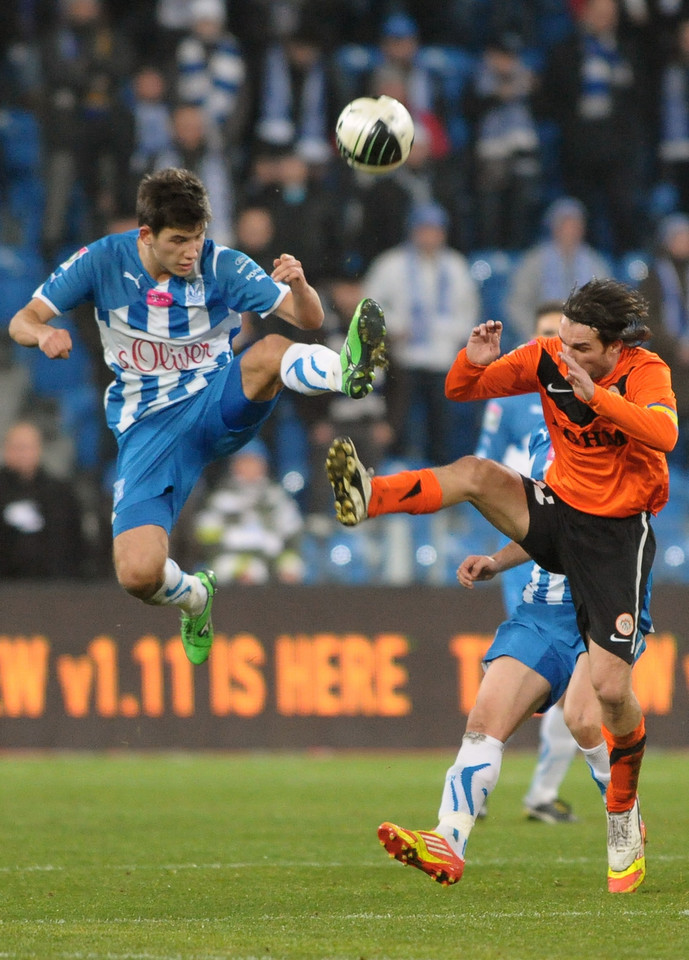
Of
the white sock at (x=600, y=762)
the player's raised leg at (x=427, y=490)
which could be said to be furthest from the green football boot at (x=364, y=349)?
the white sock at (x=600, y=762)

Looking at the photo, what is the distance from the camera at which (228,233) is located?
14.3 m

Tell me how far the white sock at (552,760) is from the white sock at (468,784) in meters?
2.68

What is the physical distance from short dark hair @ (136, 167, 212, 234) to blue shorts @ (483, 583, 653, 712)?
2.15m

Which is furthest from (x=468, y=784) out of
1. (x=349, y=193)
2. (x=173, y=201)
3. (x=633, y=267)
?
(x=633, y=267)

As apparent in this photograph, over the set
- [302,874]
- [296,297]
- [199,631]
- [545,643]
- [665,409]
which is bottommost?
[302,874]

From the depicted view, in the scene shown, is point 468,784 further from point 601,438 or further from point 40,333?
point 40,333

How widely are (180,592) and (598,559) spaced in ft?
7.57

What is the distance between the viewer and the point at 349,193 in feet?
47.1

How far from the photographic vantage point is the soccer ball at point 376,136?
677 cm

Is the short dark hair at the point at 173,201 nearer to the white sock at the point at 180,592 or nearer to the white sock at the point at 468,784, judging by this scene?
the white sock at the point at 180,592

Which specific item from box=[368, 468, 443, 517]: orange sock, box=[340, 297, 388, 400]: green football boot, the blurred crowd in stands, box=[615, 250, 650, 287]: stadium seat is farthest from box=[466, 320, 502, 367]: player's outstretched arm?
box=[615, 250, 650, 287]: stadium seat

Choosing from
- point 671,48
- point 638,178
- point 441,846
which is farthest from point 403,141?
point 671,48

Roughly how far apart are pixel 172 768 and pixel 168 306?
18.3 ft

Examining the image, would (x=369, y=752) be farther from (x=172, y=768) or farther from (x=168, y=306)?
(x=168, y=306)
